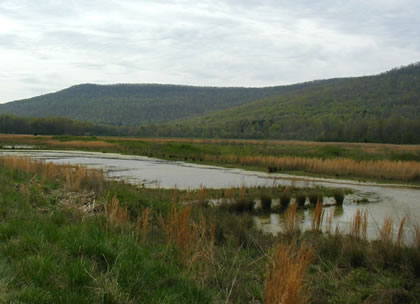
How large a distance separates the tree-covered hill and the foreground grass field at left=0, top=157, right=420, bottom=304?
75.0 m

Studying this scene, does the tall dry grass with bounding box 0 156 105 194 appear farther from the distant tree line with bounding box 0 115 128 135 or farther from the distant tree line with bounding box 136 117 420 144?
the distant tree line with bounding box 0 115 128 135

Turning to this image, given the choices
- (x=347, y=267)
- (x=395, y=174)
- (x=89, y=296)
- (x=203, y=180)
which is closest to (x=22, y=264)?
(x=89, y=296)

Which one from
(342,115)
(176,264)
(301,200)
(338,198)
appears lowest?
(338,198)

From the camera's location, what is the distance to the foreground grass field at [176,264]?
4.66 metres

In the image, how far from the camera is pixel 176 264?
20.9 ft

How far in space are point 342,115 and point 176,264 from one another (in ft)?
362

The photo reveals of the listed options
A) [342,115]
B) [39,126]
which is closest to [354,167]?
[342,115]

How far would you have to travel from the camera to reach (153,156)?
46.6m

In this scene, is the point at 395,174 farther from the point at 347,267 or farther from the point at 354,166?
the point at 347,267

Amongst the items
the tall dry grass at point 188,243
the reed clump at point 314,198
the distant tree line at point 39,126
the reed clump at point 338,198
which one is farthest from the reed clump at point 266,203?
the distant tree line at point 39,126

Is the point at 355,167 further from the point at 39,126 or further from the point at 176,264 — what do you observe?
the point at 39,126

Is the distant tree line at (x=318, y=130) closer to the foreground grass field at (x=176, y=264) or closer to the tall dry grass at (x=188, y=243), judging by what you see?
the foreground grass field at (x=176, y=264)

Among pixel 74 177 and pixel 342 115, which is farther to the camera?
pixel 342 115

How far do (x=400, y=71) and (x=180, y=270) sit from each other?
150 m
